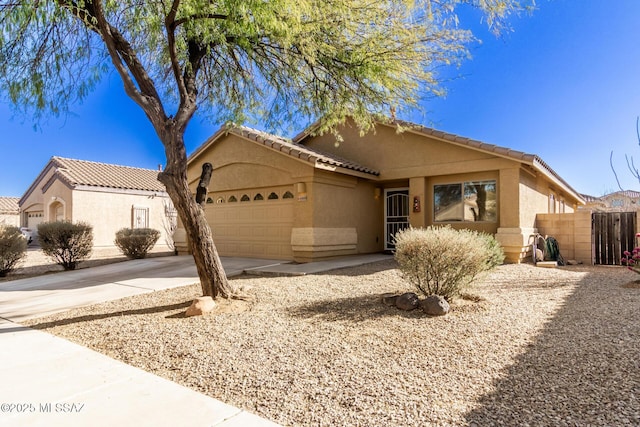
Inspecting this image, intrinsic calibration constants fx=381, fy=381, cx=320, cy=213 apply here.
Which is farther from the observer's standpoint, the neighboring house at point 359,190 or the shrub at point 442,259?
the neighboring house at point 359,190

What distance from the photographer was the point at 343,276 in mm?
9188

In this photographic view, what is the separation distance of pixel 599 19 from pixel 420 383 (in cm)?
1037

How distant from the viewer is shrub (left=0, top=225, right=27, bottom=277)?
11.2m

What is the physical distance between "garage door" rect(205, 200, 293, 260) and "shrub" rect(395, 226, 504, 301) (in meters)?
6.81

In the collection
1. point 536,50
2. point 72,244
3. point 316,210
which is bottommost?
point 72,244

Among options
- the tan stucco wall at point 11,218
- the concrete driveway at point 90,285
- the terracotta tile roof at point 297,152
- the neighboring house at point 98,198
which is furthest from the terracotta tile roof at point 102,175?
the concrete driveway at point 90,285

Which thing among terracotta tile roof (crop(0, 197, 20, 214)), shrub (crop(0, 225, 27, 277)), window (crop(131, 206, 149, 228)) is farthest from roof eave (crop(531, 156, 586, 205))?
terracotta tile roof (crop(0, 197, 20, 214))

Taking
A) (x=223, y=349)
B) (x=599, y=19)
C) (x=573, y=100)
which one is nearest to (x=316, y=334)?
(x=223, y=349)

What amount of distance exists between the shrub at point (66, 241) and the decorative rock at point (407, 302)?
421 inches

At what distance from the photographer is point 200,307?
5977 millimetres

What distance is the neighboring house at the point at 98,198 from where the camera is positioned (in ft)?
71.0

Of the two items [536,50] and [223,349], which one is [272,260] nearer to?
[223,349]

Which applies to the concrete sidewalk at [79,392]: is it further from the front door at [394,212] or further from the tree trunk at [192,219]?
the front door at [394,212]

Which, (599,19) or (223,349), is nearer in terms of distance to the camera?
(223,349)
